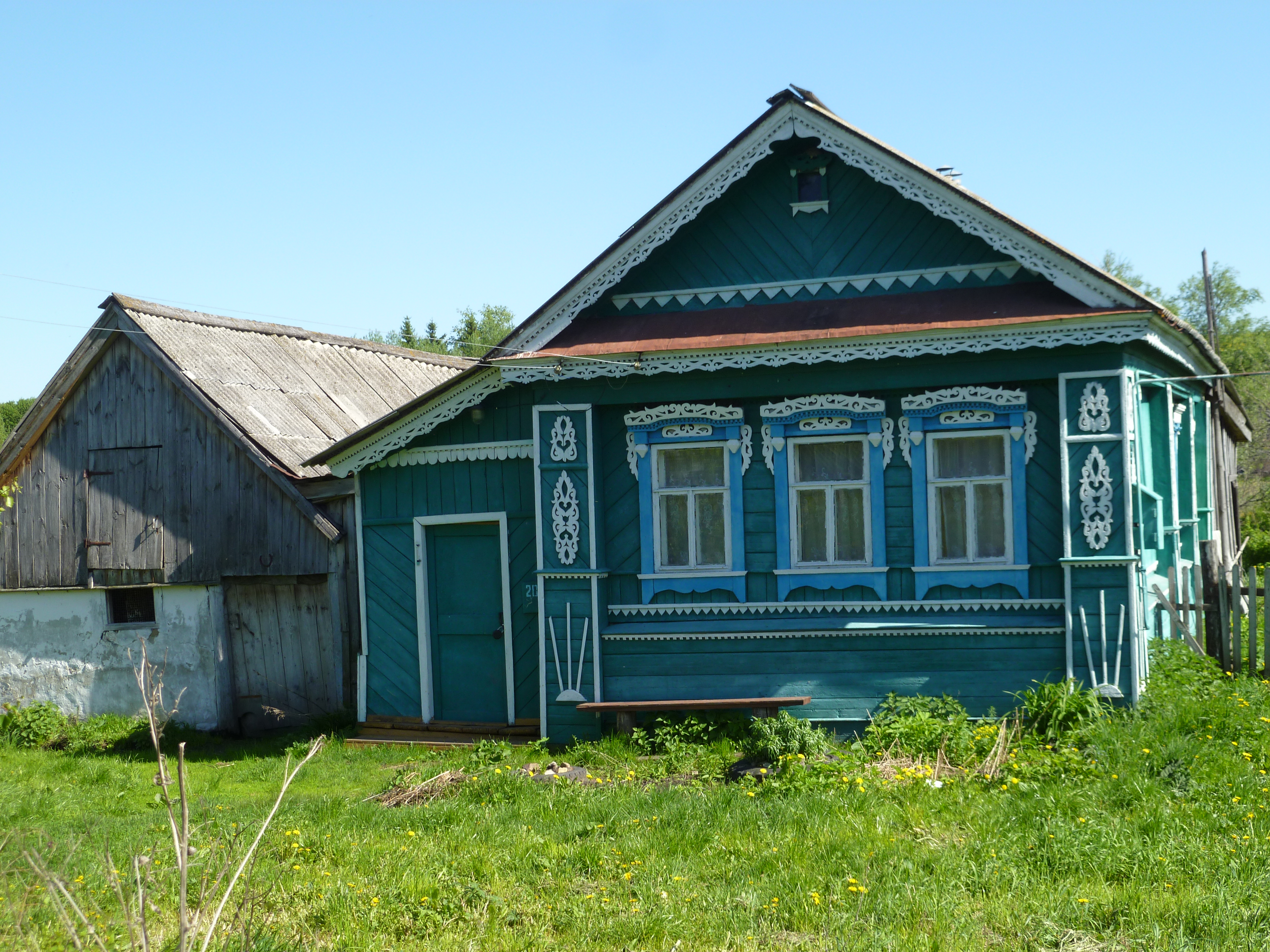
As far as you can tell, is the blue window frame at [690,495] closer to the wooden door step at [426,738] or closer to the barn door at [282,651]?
the wooden door step at [426,738]

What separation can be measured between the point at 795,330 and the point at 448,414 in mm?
3663

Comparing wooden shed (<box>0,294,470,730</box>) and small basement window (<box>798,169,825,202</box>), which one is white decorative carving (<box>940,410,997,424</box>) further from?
wooden shed (<box>0,294,470,730</box>)

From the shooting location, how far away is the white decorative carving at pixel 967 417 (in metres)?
9.89

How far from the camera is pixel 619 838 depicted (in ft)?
24.0

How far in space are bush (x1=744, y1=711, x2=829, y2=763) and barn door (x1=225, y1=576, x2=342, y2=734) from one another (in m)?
5.80

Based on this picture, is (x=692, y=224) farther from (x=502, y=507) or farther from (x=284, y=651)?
(x=284, y=651)

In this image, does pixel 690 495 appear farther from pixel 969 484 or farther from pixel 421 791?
pixel 421 791

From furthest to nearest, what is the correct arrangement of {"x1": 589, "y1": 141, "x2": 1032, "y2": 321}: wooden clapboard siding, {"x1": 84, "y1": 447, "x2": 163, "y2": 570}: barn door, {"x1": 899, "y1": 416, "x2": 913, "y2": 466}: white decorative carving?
{"x1": 84, "y1": 447, "x2": 163, "y2": 570}: barn door → {"x1": 589, "y1": 141, "x2": 1032, "y2": 321}: wooden clapboard siding → {"x1": 899, "y1": 416, "x2": 913, "y2": 466}: white decorative carving

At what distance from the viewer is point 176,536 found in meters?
13.9

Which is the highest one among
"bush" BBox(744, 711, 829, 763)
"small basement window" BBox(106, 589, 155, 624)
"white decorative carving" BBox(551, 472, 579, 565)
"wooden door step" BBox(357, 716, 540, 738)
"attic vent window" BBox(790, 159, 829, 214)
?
"attic vent window" BBox(790, 159, 829, 214)

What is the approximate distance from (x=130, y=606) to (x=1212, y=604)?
1202cm

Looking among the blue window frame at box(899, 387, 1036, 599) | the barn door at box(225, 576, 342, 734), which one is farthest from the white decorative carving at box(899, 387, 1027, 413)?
the barn door at box(225, 576, 342, 734)

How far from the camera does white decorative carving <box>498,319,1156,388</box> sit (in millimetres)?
9273

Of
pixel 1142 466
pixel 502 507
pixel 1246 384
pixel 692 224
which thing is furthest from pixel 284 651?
pixel 1246 384
